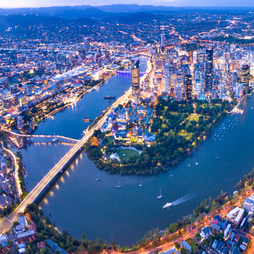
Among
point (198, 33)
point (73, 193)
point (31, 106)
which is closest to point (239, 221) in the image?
point (73, 193)

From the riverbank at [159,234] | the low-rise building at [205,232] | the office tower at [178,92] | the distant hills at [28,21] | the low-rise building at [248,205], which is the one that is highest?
the distant hills at [28,21]

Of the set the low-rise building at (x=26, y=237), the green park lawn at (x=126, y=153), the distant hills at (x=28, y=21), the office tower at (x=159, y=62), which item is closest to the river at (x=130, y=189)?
the low-rise building at (x=26, y=237)

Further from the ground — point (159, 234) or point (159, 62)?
point (159, 62)

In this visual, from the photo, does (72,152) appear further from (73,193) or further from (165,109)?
(165,109)

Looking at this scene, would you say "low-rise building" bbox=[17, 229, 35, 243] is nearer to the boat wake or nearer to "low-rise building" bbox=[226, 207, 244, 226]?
the boat wake

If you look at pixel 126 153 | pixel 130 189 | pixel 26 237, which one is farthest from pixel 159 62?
pixel 26 237

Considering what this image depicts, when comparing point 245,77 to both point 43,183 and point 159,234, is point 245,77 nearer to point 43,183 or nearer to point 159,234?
point 159,234

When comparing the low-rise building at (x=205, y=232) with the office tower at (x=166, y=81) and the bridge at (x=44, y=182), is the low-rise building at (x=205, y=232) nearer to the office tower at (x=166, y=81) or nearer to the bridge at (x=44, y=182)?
the bridge at (x=44, y=182)

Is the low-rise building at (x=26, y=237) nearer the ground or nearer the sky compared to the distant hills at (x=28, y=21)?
nearer the ground
